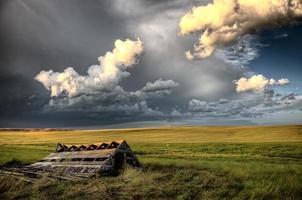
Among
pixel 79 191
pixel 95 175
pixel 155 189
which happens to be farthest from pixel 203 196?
pixel 95 175

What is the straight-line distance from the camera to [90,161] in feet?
60.4

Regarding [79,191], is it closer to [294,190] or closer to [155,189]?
[155,189]

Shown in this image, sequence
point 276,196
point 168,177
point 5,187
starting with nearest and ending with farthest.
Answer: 1. point 276,196
2. point 5,187
3. point 168,177

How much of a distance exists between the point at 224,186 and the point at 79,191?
5.52 metres

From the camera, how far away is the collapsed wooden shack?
1689 centimetres

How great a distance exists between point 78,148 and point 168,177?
867 centimetres

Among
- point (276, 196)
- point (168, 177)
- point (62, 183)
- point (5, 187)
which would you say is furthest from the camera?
point (168, 177)

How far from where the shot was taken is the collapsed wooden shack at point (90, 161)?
665 inches

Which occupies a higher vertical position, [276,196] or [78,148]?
[78,148]

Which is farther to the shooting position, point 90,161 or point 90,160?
point 90,160

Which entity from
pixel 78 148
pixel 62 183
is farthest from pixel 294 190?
pixel 78 148

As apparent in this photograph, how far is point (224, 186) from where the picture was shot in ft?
42.0

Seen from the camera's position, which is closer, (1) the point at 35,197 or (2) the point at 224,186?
(1) the point at 35,197

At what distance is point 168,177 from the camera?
14695 millimetres
